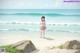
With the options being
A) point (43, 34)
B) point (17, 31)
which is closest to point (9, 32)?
point (17, 31)

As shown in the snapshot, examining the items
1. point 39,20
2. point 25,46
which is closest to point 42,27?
point 39,20

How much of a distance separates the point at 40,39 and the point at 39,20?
0.84ft

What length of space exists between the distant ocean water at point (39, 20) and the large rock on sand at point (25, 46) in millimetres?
220

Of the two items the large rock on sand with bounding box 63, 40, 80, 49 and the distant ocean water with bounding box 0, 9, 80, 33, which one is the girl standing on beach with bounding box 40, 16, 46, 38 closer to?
the distant ocean water with bounding box 0, 9, 80, 33

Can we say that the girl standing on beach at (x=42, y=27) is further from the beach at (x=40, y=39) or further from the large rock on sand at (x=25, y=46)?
the large rock on sand at (x=25, y=46)

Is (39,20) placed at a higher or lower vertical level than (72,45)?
higher

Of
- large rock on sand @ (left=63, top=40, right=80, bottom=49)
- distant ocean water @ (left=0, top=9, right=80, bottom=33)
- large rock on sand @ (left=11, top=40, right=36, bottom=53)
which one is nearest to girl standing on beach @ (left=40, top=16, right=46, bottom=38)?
distant ocean water @ (left=0, top=9, right=80, bottom=33)

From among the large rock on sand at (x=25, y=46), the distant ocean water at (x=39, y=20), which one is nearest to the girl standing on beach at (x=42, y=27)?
the distant ocean water at (x=39, y=20)

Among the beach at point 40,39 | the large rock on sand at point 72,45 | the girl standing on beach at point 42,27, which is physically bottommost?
the large rock on sand at point 72,45

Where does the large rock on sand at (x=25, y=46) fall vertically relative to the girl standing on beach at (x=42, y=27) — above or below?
below

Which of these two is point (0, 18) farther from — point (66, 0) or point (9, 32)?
point (66, 0)

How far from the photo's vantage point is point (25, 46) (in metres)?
2.98

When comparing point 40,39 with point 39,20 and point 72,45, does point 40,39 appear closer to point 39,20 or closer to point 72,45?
point 39,20

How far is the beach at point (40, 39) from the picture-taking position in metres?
3.07
